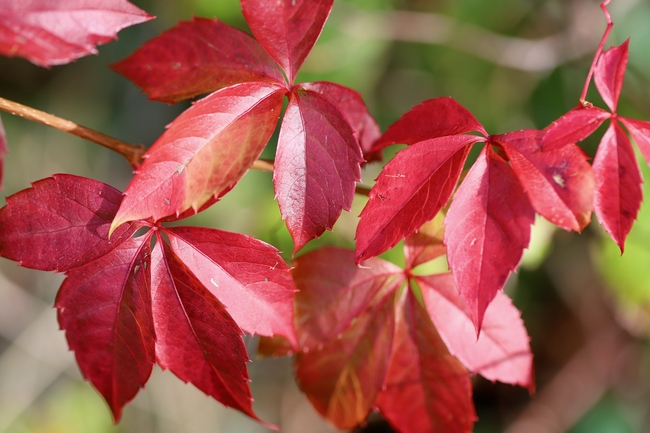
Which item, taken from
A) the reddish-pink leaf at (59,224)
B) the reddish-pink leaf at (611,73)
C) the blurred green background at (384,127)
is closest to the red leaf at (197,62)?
the reddish-pink leaf at (59,224)

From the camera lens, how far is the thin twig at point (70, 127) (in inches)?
27.4

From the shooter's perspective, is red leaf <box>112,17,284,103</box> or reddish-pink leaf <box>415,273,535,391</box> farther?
reddish-pink leaf <box>415,273,535,391</box>

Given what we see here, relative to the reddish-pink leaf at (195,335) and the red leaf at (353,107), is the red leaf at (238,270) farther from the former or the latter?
the red leaf at (353,107)

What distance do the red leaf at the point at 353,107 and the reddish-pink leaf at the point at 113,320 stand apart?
0.36m

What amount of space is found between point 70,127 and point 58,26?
0.19m

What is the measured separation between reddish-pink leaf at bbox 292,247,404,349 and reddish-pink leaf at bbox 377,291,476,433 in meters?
0.07

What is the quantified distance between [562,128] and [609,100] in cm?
14

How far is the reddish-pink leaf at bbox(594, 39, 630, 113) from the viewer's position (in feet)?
2.35

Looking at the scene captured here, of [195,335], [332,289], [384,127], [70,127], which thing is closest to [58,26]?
[70,127]

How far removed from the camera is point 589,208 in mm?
636

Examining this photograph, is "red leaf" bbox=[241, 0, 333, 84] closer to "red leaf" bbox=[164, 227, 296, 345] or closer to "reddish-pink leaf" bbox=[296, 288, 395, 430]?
"red leaf" bbox=[164, 227, 296, 345]

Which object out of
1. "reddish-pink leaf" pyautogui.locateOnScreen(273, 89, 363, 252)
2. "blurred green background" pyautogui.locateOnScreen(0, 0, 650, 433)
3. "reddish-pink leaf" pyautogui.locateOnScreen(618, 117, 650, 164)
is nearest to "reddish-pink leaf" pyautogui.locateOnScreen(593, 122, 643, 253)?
"reddish-pink leaf" pyautogui.locateOnScreen(618, 117, 650, 164)

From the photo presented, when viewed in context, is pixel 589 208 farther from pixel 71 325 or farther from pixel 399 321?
pixel 71 325

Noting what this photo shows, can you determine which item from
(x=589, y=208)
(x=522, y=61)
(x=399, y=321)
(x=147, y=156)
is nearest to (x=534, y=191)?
(x=589, y=208)
